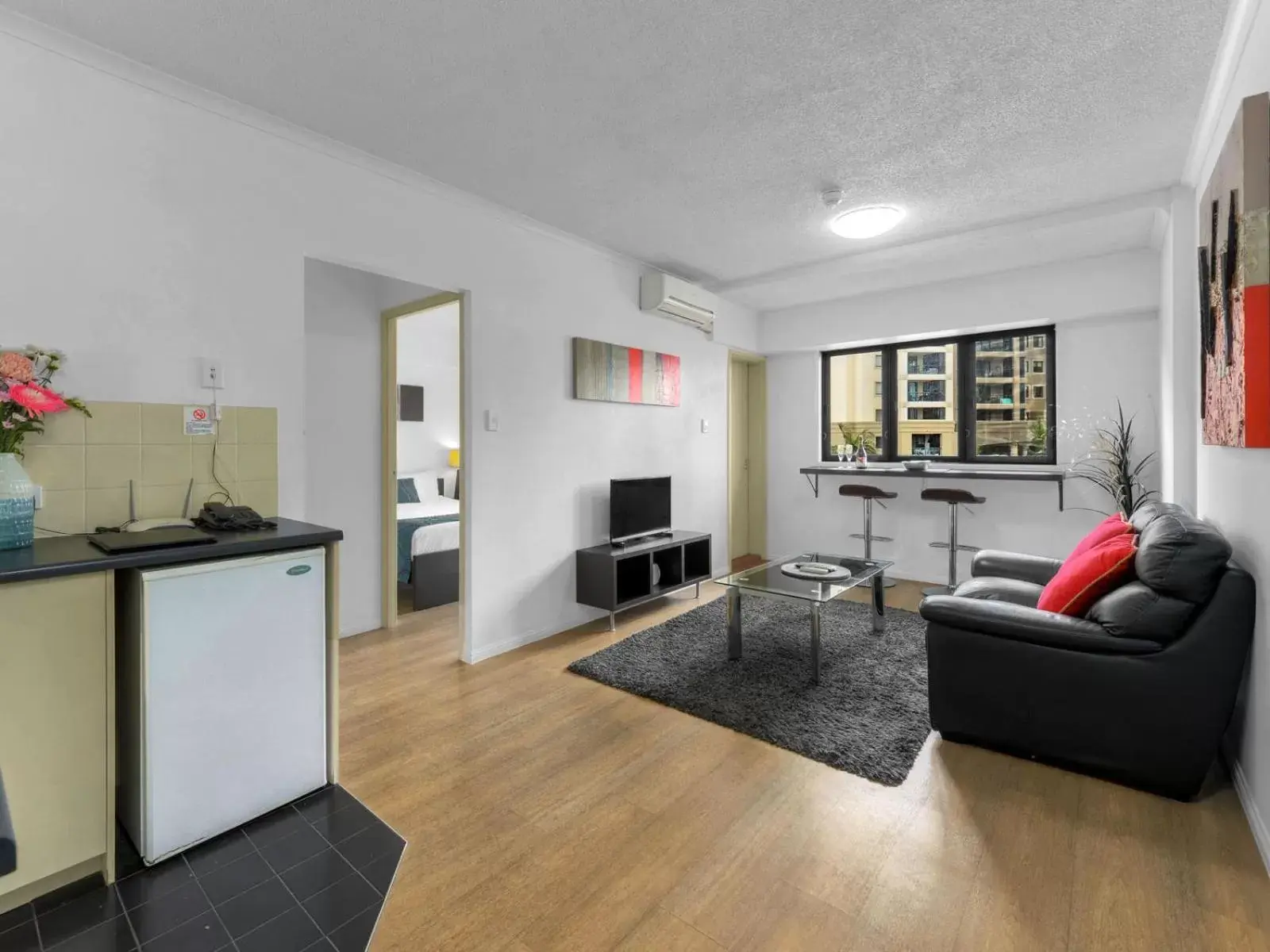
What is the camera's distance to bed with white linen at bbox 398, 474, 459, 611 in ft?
14.2

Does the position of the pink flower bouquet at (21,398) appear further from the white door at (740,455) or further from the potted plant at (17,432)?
the white door at (740,455)

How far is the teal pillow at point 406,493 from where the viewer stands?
18.2 ft

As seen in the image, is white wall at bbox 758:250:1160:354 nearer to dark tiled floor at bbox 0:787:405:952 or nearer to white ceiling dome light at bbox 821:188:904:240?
white ceiling dome light at bbox 821:188:904:240

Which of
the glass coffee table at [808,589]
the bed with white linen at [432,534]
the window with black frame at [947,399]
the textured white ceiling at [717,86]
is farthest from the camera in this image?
the window with black frame at [947,399]

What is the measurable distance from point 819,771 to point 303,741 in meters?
1.84

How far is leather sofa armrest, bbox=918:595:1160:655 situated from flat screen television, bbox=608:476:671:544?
2.15 meters

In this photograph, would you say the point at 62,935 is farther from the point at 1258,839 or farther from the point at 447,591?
the point at 1258,839

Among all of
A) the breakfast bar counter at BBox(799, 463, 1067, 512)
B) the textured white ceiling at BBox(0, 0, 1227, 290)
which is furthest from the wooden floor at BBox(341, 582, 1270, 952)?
the breakfast bar counter at BBox(799, 463, 1067, 512)

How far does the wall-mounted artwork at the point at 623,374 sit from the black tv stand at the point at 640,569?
40.8 inches

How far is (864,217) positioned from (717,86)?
145 centimetres

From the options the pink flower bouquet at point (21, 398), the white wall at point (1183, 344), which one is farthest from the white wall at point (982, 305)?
the pink flower bouquet at point (21, 398)

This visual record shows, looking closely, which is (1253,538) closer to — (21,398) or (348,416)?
(21,398)

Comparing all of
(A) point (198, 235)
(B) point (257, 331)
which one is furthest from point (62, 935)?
(A) point (198, 235)

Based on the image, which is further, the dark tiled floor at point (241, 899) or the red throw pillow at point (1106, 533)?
the red throw pillow at point (1106, 533)
